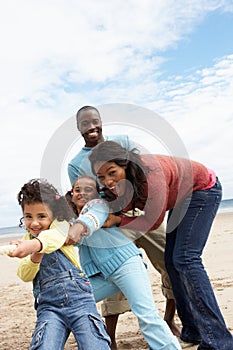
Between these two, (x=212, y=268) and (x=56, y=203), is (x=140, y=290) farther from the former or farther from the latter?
(x=212, y=268)

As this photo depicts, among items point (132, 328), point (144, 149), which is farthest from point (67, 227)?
point (132, 328)

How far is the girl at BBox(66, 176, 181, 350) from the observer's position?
2910 millimetres

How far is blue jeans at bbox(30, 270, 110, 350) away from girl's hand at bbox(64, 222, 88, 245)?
206 millimetres

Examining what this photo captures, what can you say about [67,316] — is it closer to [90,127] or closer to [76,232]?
[76,232]

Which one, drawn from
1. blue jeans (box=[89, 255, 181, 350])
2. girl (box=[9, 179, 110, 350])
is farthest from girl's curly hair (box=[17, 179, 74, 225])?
blue jeans (box=[89, 255, 181, 350])

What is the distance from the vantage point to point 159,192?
297 cm

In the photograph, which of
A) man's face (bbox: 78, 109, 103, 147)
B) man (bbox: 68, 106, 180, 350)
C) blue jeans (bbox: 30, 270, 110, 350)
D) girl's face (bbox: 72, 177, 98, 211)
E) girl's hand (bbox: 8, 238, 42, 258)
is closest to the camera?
girl's hand (bbox: 8, 238, 42, 258)

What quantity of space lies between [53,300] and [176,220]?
98cm

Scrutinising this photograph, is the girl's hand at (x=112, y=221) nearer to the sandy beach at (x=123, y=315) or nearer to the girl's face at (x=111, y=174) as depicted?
the girl's face at (x=111, y=174)

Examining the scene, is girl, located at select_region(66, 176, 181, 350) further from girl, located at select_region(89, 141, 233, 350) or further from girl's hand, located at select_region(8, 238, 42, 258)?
girl's hand, located at select_region(8, 238, 42, 258)

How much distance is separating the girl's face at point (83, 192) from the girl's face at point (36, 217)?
0.31 meters

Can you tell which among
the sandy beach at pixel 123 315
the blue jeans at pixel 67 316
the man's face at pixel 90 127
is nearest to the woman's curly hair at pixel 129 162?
the blue jeans at pixel 67 316

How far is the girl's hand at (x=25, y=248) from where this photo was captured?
2.46 meters

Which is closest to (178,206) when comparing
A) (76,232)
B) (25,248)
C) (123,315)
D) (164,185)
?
(164,185)
